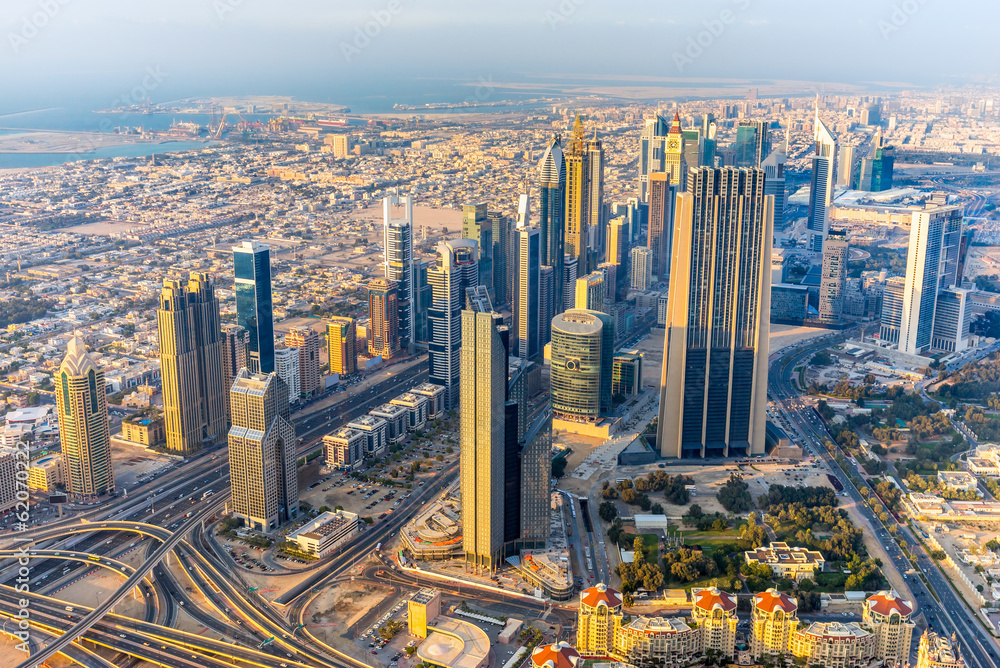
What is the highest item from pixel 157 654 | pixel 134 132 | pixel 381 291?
pixel 134 132

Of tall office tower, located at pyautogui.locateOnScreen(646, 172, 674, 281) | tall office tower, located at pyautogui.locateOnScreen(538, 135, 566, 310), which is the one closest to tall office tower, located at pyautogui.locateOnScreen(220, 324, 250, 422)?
tall office tower, located at pyautogui.locateOnScreen(538, 135, 566, 310)

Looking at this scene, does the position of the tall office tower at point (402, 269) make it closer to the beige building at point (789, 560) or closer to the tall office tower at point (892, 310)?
the beige building at point (789, 560)

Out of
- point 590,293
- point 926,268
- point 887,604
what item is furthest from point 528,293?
point 887,604

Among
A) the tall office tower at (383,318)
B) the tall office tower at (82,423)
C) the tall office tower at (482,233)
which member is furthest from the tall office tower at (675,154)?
the tall office tower at (82,423)

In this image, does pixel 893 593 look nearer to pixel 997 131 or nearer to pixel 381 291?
pixel 381 291

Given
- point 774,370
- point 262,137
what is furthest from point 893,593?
point 262,137
